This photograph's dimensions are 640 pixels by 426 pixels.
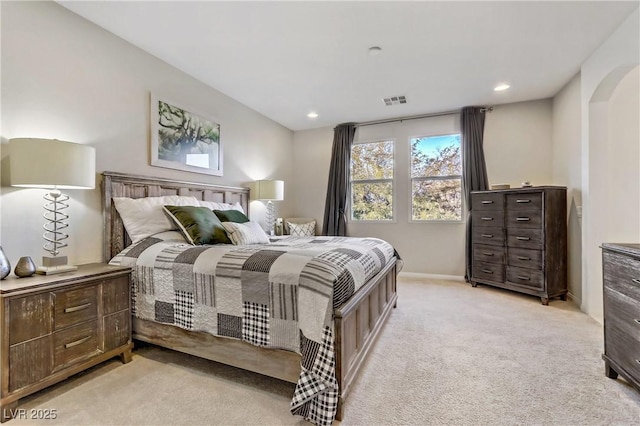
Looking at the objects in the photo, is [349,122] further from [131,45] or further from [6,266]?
[6,266]

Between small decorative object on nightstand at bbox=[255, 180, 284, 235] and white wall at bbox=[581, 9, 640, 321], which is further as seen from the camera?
small decorative object on nightstand at bbox=[255, 180, 284, 235]

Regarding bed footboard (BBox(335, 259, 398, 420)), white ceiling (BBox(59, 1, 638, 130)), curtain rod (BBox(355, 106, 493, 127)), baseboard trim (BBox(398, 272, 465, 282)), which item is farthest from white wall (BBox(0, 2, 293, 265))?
baseboard trim (BBox(398, 272, 465, 282))

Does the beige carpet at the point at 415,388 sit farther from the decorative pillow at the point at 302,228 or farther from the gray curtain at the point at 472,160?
the decorative pillow at the point at 302,228

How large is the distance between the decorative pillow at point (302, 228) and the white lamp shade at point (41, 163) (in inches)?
123

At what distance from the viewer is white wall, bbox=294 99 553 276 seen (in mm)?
3930

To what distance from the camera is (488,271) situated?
378cm

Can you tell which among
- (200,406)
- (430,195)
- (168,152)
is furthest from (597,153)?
(168,152)

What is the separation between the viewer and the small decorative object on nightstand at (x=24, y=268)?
66.2 inches

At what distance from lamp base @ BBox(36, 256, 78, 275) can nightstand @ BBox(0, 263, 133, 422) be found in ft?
0.14

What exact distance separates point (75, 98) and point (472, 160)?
4.46 metres

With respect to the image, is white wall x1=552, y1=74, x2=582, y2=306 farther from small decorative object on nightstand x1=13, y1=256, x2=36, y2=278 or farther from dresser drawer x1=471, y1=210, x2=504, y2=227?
small decorative object on nightstand x1=13, y1=256, x2=36, y2=278

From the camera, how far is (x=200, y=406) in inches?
61.2

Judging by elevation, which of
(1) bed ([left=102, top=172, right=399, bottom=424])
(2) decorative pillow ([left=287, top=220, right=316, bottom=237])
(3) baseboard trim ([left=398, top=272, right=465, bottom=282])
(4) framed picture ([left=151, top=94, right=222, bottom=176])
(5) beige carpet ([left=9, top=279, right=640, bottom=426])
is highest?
(4) framed picture ([left=151, top=94, right=222, bottom=176])

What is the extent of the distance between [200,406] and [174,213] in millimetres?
1463
